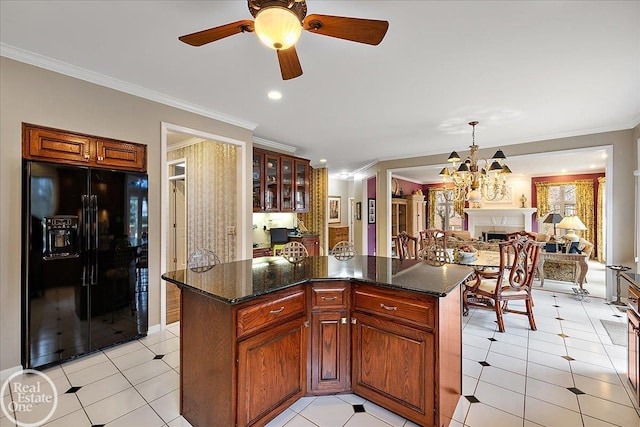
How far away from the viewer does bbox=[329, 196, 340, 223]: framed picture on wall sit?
9703 millimetres

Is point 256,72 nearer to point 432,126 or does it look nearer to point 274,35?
point 274,35

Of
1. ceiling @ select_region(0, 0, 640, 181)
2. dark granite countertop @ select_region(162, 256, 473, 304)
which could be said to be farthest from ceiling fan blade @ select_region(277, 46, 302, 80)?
dark granite countertop @ select_region(162, 256, 473, 304)

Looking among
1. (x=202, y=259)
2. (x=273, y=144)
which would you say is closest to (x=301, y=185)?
(x=273, y=144)

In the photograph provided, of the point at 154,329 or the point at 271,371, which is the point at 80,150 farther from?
the point at 271,371

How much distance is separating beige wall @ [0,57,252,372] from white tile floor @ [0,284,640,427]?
1.99 ft

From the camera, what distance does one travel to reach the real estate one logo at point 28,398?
6.12 ft

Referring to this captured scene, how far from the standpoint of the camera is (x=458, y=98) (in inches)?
128

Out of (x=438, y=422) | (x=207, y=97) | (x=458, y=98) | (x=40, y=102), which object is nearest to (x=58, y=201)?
(x=40, y=102)

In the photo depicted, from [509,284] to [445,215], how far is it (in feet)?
25.0

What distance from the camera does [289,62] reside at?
1.83 meters

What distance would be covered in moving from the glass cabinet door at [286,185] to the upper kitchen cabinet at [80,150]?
2.42 meters

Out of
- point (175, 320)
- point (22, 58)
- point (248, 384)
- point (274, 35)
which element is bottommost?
point (175, 320)

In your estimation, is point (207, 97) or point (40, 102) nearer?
point (40, 102)

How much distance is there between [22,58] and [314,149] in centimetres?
417
